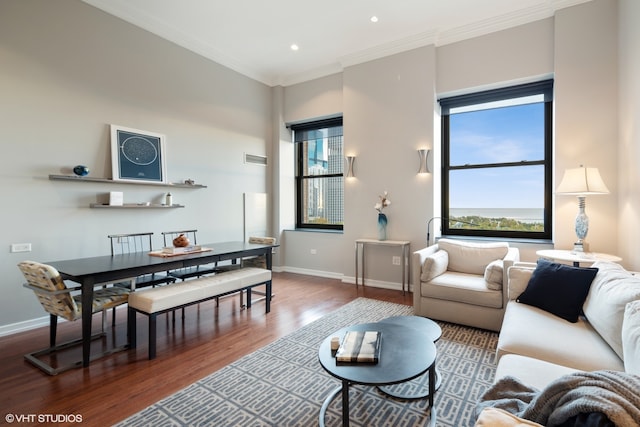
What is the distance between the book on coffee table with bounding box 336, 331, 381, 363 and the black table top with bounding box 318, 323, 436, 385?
3 centimetres

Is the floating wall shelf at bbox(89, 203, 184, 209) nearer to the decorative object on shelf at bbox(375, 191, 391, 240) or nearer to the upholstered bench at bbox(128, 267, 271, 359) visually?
the upholstered bench at bbox(128, 267, 271, 359)

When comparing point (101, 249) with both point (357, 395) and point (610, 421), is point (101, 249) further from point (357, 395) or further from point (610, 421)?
point (610, 421)

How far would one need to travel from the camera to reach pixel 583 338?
2.00 meters

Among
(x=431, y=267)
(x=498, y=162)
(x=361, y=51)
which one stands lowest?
(x=431, y=267)

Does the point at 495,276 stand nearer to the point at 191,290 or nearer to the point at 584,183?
the point at 584,183

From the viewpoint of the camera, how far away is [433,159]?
15.2 ft

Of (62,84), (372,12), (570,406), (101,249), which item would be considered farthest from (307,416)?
(372,12)

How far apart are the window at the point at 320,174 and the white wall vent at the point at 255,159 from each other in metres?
0.74

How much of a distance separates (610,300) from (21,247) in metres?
4.95

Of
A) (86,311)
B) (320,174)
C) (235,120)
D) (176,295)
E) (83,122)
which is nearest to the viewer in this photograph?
(86,311)

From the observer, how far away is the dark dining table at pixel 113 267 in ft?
8.28

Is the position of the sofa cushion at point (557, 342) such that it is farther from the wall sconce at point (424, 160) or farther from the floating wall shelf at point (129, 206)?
the floating wall shelf at point (129, 206)

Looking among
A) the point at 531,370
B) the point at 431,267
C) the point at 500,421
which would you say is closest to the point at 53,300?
the point at 500,421

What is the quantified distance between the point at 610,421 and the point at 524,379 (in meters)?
0.78
